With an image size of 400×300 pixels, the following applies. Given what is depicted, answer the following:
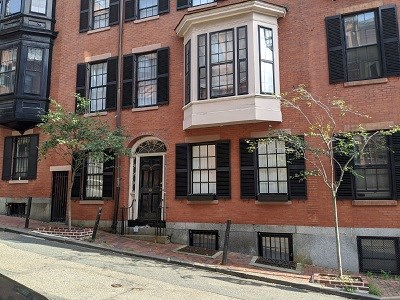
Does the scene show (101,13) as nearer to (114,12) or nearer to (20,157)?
(114,12)

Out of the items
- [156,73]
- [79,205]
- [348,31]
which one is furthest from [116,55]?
[348,31]

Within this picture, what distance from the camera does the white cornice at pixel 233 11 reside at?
11312 millimetres

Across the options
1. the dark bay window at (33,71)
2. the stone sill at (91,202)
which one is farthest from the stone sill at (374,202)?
the dark bay window at (33,71)

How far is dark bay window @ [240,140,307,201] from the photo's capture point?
10.9 m

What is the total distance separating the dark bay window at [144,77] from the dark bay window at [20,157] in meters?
4.98

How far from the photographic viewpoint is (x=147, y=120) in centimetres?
1334

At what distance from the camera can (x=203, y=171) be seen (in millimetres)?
12227

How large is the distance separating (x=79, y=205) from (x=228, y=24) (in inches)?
348

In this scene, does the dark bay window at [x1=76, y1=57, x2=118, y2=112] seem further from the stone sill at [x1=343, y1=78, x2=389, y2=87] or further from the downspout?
the stone sill at [x1=343, y1=78, x2=389, y2=87]

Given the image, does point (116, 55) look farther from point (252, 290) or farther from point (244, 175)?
point (252, 290)

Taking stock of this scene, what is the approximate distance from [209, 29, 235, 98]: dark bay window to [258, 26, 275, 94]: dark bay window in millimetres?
958

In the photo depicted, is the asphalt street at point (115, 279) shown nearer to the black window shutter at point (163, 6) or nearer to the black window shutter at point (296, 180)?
the black window shutter at point (296, 180)

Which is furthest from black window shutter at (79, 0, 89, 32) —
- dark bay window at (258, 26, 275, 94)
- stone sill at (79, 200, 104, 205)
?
dark bay window at (258, 26, 275, 94)

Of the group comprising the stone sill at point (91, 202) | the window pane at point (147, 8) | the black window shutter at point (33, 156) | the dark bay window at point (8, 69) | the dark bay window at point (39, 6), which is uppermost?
the dark bay window at point (39, 6)
